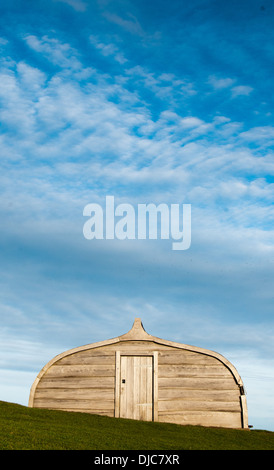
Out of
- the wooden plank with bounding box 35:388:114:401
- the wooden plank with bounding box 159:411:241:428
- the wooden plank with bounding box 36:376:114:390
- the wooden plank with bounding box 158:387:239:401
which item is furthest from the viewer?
the wooden plank with bounding box 36:376:114:390

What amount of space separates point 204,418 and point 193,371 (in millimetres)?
2014

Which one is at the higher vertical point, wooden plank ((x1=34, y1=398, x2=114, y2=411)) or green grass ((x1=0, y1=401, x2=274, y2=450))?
wooden plank ((x1=34, y1=398, x2=114, y2=411))

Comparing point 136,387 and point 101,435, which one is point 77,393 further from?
point 101,435

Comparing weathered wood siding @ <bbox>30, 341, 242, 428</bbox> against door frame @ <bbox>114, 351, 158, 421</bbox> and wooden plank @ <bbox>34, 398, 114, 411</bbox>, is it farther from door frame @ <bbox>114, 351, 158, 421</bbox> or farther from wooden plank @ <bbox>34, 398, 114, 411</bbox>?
door frame @ <bbox>114, 351, 158, 421</bbox>

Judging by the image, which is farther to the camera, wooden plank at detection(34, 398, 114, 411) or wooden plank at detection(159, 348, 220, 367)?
wooden plank at detection(159, 348, 220, 367)

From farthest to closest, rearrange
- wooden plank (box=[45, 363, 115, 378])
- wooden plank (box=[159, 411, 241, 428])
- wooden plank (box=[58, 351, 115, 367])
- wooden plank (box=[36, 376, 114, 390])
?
A: wooden plank (box=[58, 351, 115, 367])
wooden plank (box=[45, 363, 115, 378])
wooden plank (box=[36, 376, 114, 390])
wooden plank (box=[159, 411, 241, 428])

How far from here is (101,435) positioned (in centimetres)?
1332

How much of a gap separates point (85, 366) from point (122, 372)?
1.83m

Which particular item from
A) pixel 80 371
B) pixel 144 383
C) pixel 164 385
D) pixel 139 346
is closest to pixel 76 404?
pixel 80 371

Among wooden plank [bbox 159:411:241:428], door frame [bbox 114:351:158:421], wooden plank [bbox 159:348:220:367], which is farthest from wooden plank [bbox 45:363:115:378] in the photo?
wooden plank [bbox 159:411:241:428]

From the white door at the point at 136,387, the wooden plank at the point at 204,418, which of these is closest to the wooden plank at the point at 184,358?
the white door at the point at 136,387

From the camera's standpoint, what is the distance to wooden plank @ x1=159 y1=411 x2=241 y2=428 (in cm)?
1923

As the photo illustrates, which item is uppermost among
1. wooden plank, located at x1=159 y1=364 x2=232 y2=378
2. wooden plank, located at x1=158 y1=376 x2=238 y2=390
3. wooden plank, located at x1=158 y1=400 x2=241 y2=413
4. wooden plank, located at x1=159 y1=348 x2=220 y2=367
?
wooden plank, located at x1=159 y1=348 x2=220 y2=367
